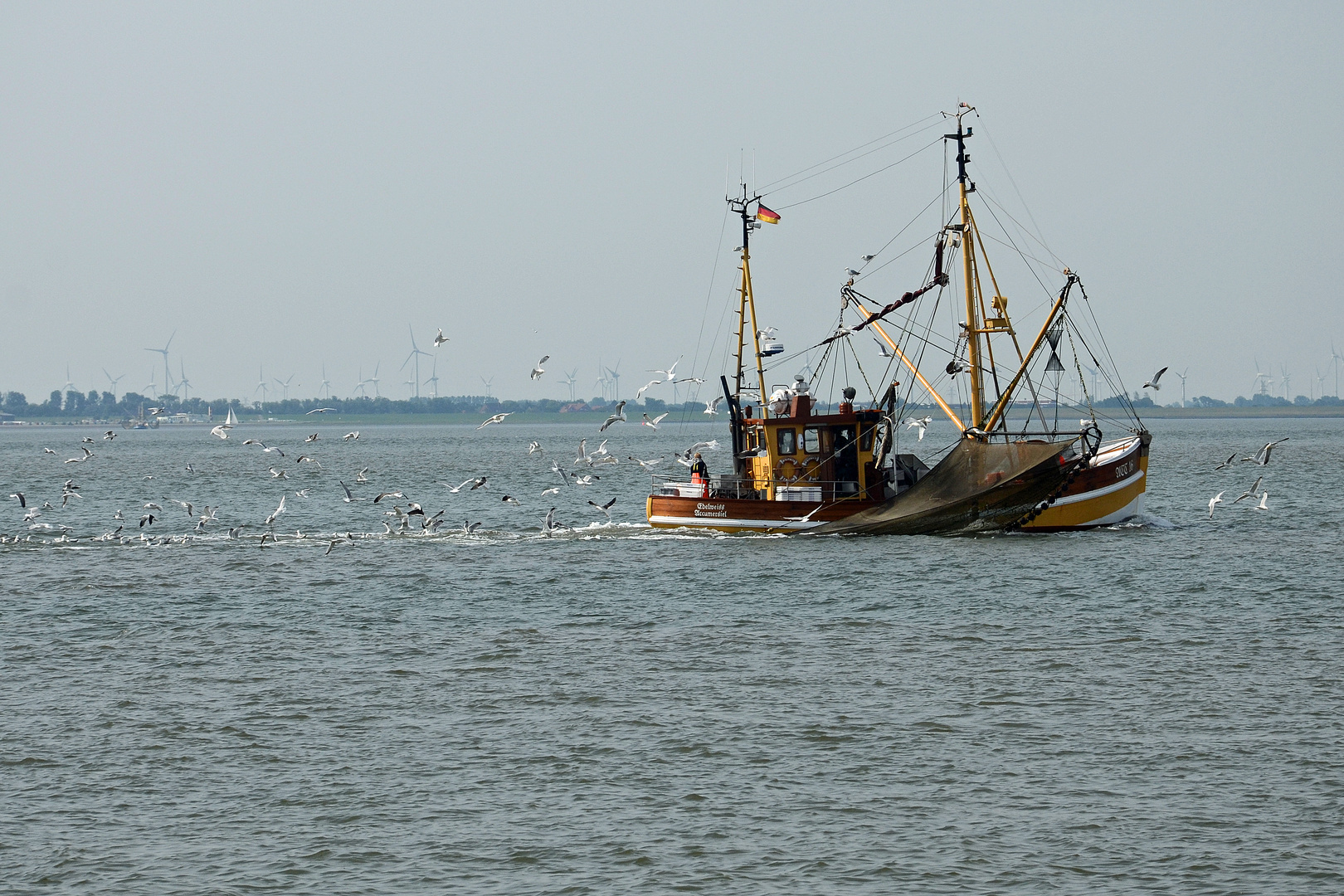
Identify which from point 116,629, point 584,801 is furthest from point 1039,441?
point 584,801

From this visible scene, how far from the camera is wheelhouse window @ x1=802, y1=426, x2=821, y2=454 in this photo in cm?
4669

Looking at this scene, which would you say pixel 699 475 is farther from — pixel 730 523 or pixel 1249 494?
pixel 1249 494

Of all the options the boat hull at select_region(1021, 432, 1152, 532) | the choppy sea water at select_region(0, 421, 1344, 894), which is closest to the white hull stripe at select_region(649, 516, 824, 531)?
the choppy sea water at select_region(0, 421, 1344, 894)

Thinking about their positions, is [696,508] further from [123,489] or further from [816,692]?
[123,489]

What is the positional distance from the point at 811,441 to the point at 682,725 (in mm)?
26643

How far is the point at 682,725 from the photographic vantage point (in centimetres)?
2084

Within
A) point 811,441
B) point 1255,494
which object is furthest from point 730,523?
point 1255,494

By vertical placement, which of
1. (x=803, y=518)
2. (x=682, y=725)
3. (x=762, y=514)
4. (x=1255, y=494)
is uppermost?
(x=762, y=514)

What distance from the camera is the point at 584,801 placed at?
17.4 meters

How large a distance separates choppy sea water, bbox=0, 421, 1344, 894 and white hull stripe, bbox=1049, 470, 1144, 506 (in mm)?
4944

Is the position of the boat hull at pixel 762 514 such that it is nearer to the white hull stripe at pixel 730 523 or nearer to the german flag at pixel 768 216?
the white hull stripe at pixel 730 523

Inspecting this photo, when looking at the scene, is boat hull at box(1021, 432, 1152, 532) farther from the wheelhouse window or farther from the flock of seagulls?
the wheelhouse window

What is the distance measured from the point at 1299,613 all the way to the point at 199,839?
22891 mm

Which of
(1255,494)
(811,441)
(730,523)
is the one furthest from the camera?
(1255,494)
